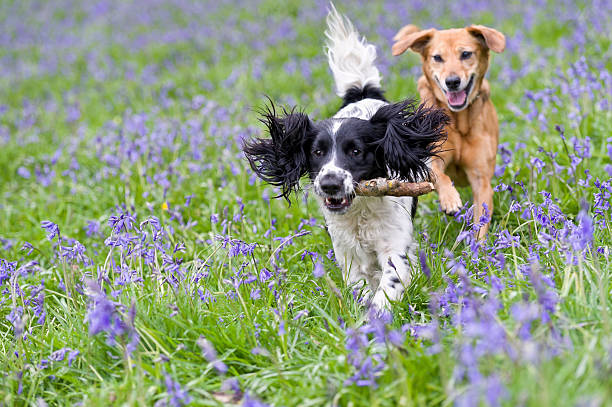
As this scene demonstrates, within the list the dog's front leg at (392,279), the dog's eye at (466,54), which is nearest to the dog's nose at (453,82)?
the dog's eye at (466,54)

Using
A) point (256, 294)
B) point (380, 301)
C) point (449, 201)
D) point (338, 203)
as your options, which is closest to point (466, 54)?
point (449, 201)

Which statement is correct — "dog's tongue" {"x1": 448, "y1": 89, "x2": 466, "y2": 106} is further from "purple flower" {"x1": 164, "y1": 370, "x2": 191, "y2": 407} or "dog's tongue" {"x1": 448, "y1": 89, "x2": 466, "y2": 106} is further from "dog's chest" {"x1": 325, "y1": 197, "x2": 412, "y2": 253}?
"purple flower" {"x1": 164, "y1": 370, "x2": 191, "y2": 407}

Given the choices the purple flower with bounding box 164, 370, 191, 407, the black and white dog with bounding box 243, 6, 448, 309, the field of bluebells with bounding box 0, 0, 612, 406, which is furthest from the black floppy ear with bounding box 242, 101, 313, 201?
the purple flower with bounding box 164, 370, 191, 407

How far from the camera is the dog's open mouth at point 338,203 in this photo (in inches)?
148

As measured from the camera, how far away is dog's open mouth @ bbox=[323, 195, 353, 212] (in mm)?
3771

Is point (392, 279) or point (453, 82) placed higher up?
point (453, 82)

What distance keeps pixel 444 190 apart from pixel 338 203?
39.4 inches

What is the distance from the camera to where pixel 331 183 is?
3.70 m

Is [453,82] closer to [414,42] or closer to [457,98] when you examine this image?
[457,98]

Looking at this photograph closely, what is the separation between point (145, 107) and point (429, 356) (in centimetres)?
741

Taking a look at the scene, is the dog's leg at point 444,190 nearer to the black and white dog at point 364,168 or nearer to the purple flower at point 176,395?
the black and white dog at point 364,168

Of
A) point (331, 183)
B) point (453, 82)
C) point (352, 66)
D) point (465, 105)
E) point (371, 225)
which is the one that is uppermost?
point (352, 66)

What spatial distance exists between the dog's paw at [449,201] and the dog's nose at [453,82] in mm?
775

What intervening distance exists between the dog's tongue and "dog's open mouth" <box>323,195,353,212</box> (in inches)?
54.9
